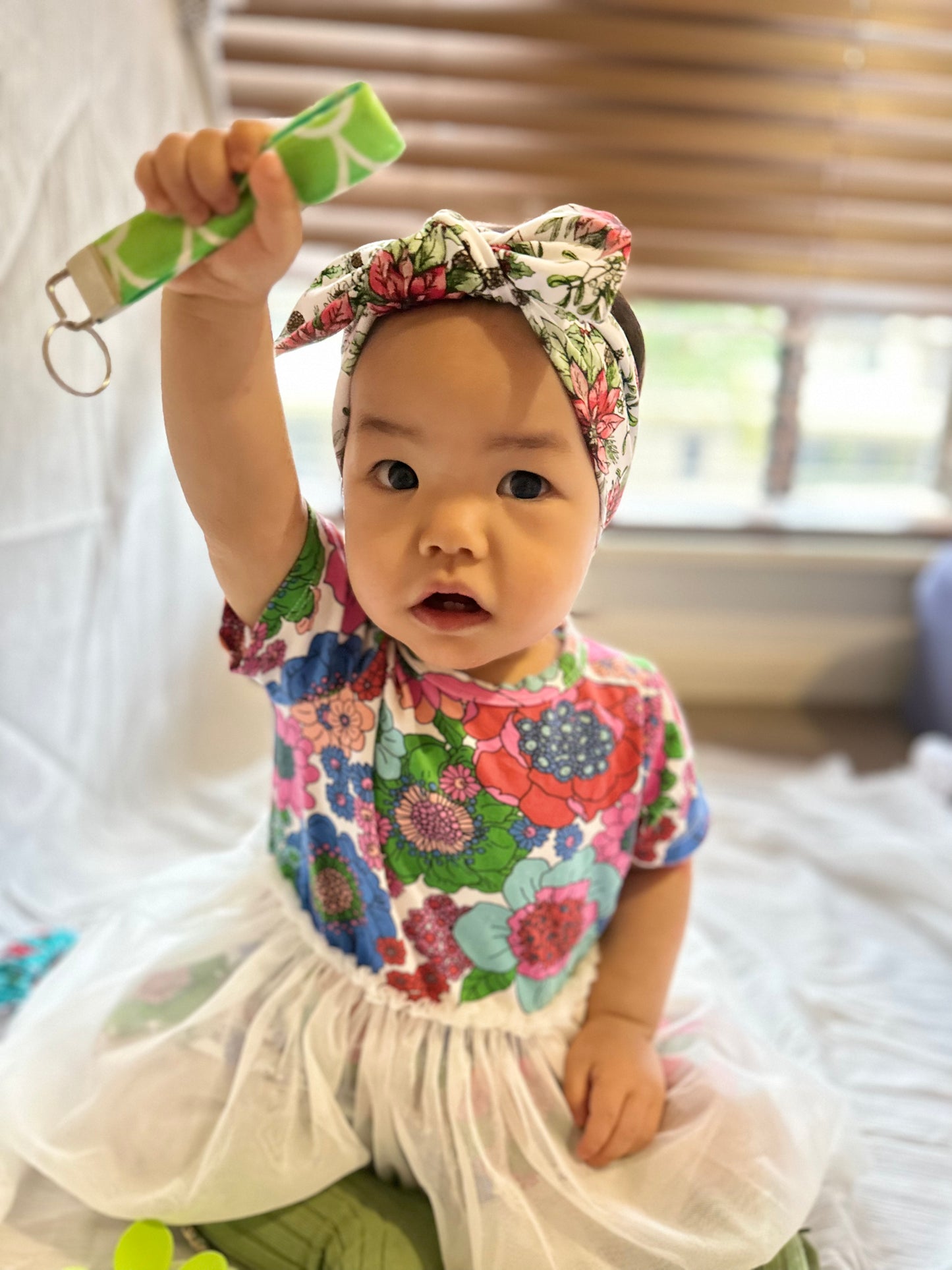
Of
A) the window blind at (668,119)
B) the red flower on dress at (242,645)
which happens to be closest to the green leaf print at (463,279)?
the red flower on dress at (242,645)

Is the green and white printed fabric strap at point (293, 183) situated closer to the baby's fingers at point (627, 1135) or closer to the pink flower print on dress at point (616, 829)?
the pink flower print on dress at point (616, 829)

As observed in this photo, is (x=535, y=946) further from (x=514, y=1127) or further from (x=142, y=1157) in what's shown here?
(x=142, y=1157)

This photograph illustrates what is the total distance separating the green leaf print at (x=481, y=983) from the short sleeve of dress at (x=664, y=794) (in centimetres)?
13

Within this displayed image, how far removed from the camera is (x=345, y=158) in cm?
44

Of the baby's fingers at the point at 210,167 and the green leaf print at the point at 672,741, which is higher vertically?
the baby's fingers at the point at 210,167

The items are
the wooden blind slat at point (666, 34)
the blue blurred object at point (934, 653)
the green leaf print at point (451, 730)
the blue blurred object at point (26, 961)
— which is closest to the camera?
the green leaf print at point (451, 730)

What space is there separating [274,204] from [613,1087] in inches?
21.9

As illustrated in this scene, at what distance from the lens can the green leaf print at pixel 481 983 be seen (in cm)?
68

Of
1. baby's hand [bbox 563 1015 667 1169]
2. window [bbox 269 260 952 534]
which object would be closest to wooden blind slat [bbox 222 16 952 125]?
window [bbox 269 260 952 534]

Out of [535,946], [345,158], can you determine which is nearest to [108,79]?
[345,158]

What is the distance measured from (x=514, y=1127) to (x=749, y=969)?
1.39 ft

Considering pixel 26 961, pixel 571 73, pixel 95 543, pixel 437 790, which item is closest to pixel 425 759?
pixel 437 790

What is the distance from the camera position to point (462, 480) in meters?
0.57

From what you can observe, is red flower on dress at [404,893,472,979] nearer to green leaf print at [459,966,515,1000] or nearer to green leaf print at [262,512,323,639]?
green leaf print at [459,966,515,1000]
